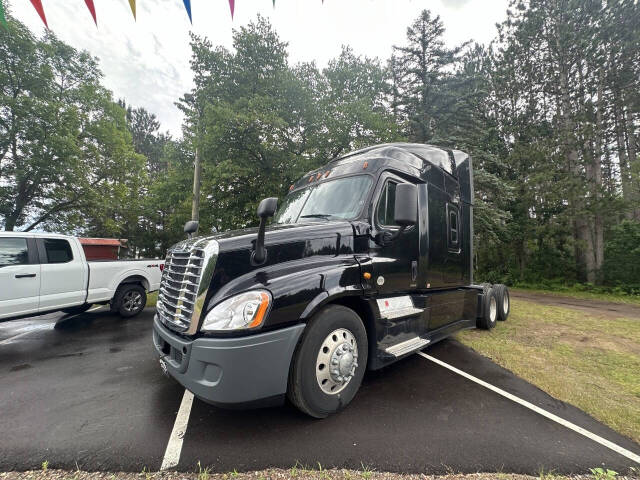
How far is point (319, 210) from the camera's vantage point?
3746 millimetres

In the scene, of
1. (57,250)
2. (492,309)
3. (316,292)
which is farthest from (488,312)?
(57,250)

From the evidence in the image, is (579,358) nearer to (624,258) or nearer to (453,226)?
(453,226)

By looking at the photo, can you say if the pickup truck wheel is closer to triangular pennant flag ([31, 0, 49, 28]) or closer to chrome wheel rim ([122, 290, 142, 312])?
chrome wheel rim ([122, 290, 142, 312])

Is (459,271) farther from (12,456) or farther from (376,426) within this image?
(12,456)

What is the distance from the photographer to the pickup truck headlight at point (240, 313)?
7.64 ft

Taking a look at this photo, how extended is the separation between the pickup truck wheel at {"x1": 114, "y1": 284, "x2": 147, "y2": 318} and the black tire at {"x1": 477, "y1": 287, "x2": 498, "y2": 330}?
26.6 feet

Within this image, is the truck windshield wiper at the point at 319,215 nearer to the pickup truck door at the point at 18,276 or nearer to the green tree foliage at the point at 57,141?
the pickup truck door at the point at 18,276

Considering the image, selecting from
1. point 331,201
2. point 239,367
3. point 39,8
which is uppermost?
point 39,8

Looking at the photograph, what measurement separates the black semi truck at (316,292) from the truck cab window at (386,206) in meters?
0.01

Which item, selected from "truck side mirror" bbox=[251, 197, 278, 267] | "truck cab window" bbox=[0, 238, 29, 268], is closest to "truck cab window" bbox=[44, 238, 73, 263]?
"truck cab window" bbox=[0, 238, 29, 268]

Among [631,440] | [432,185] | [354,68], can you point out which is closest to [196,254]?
[432,185]

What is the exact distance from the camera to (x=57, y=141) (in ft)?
48.2

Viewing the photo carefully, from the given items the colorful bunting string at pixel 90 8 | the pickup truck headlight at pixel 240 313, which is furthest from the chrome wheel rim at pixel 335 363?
the colorful bunting string at pixel 90 8

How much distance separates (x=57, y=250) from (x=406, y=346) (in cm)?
696
